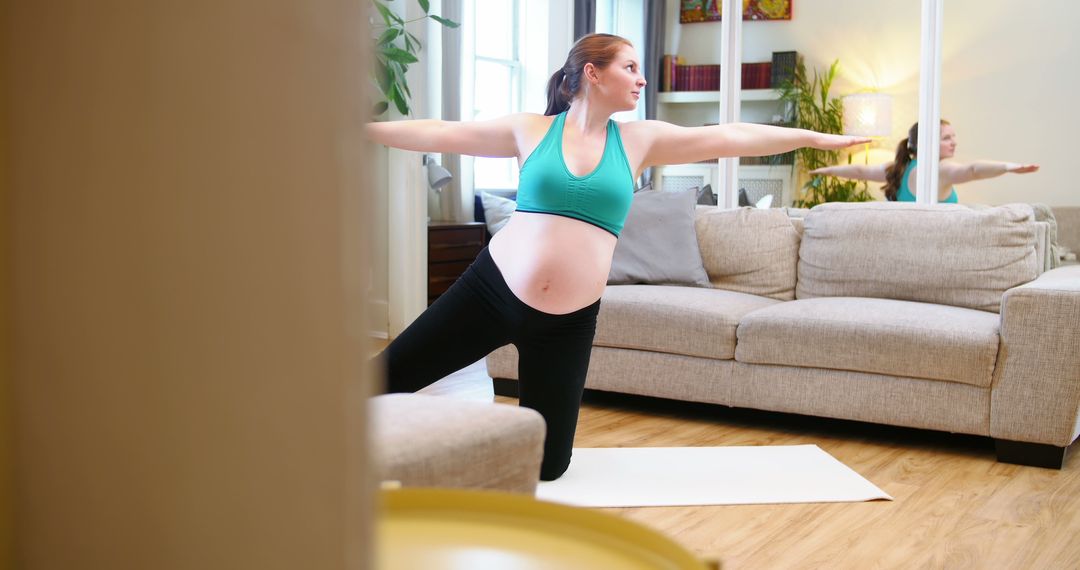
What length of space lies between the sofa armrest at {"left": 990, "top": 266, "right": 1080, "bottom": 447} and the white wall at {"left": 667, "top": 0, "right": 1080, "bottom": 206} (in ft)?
7.15

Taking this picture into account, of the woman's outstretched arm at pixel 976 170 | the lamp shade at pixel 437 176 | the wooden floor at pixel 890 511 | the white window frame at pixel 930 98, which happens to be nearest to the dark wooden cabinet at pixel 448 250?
the lamp shade at pixel 437 176

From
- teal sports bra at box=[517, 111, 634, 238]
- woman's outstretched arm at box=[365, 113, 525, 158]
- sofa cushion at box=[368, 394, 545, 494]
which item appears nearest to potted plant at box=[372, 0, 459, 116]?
woman's outstretched arm at box=[365, 113, 525, 158]

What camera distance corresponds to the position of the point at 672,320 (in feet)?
11.7

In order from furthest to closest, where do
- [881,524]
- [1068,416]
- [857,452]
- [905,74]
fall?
[905,74]
[857,452]
[1068,416]
[881,524]

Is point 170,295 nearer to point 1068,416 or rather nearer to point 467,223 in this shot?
point 1068,416

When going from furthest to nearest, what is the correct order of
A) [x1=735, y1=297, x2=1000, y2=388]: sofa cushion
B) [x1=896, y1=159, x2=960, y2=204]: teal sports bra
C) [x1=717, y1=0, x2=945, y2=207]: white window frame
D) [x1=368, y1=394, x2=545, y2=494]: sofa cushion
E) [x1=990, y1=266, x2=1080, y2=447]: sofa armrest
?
[x1=896, y1=159, x2=960, y2=204]: teal sports bra → [x1=717, y1=0, x2=945, y2=207]: white window frame → [x1=735, y1=297, x2=1000, y2=388]: sofa cushion → [x1=990, y1=266, x2=1080, y2=447]: sofa armrest → [x1=368, y1=394, x2=545, y2=494]: sofa cushion

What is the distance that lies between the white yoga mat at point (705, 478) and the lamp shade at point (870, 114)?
269cm

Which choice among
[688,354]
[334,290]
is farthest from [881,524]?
[334,290]

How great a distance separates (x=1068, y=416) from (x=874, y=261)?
3.20 ft

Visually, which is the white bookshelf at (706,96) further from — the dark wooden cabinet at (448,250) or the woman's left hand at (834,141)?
the woman's left hand at (834,141)

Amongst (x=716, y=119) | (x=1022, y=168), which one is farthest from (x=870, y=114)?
(x=716, y=119)

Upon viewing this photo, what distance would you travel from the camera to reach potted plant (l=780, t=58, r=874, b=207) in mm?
5477

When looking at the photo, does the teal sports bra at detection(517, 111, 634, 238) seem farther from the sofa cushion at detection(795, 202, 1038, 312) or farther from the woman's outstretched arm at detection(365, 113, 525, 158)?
the sofa cushion at detection(795, 202, 1038, 312)

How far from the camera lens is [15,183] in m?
0.47
